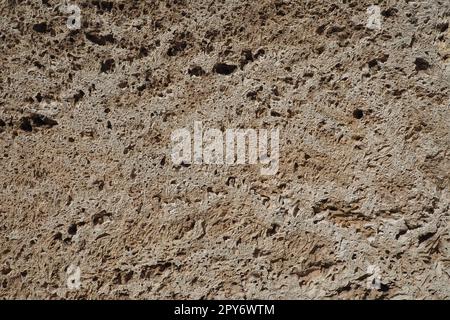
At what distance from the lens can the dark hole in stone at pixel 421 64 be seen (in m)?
1.17

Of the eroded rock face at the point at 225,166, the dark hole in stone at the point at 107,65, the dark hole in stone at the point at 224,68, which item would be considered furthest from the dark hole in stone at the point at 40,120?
the dark hole in stone at the point at 224,68

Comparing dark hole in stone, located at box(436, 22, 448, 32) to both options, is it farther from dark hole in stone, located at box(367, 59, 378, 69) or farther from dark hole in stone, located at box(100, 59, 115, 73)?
dark hole in stone, located at box(100, 59, 115, 73)

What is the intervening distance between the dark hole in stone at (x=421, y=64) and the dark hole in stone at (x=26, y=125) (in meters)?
0.79

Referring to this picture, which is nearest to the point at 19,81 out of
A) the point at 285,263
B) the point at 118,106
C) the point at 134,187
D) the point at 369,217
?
the point at 118,106

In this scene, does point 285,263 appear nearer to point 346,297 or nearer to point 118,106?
point 346,297

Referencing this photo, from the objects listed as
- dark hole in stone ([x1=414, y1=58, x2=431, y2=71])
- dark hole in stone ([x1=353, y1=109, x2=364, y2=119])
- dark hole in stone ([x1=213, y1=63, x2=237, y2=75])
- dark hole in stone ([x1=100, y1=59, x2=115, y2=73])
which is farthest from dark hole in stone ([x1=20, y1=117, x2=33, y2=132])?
dark hole in stone ([x1=414, y1=58, x2=431, y2=71])

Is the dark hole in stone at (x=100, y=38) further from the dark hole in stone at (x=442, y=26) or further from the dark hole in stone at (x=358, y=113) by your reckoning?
the dark hole in stone at (x=442, y=26)

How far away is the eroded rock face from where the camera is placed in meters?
1.15

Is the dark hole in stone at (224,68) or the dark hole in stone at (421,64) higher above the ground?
the dark hole in stone at (421,64)

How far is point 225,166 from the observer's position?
1.17 m

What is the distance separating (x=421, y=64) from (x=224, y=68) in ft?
Answer: 1.29

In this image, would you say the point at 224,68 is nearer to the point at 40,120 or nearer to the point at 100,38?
the point at 100,38

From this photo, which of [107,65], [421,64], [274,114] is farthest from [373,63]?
[107,65]

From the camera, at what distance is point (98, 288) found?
117cm
